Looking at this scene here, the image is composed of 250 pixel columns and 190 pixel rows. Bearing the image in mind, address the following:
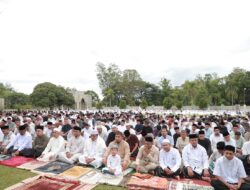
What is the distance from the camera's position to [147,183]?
521 centimetres

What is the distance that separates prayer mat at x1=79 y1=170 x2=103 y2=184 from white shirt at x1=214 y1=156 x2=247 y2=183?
239 centimetres

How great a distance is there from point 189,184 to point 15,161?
4457 mm

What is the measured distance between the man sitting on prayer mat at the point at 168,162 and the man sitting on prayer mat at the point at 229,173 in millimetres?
1008

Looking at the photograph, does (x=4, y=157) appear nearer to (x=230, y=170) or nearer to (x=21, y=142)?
(x=21, y=142)

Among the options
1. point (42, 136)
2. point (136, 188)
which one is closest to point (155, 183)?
point (136, 188)

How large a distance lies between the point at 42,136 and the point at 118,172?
10.5 ft

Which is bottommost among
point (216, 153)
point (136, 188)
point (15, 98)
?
point (136, 188)

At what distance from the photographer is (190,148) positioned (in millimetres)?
6344

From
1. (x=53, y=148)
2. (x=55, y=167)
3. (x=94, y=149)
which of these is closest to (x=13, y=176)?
(x=55, y=167)

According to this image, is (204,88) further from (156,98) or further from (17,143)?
(17,143)

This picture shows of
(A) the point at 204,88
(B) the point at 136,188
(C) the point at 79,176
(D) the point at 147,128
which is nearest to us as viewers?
(B) the point at 136,188

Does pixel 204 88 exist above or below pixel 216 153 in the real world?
above

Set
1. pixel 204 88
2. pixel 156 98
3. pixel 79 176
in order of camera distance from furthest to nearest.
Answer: pixel 156 98, pixel 204 88, pixel 79 176

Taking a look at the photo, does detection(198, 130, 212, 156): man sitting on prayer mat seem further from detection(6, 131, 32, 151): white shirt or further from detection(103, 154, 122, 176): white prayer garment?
detection(6, 131, 32, 151): white shirt
